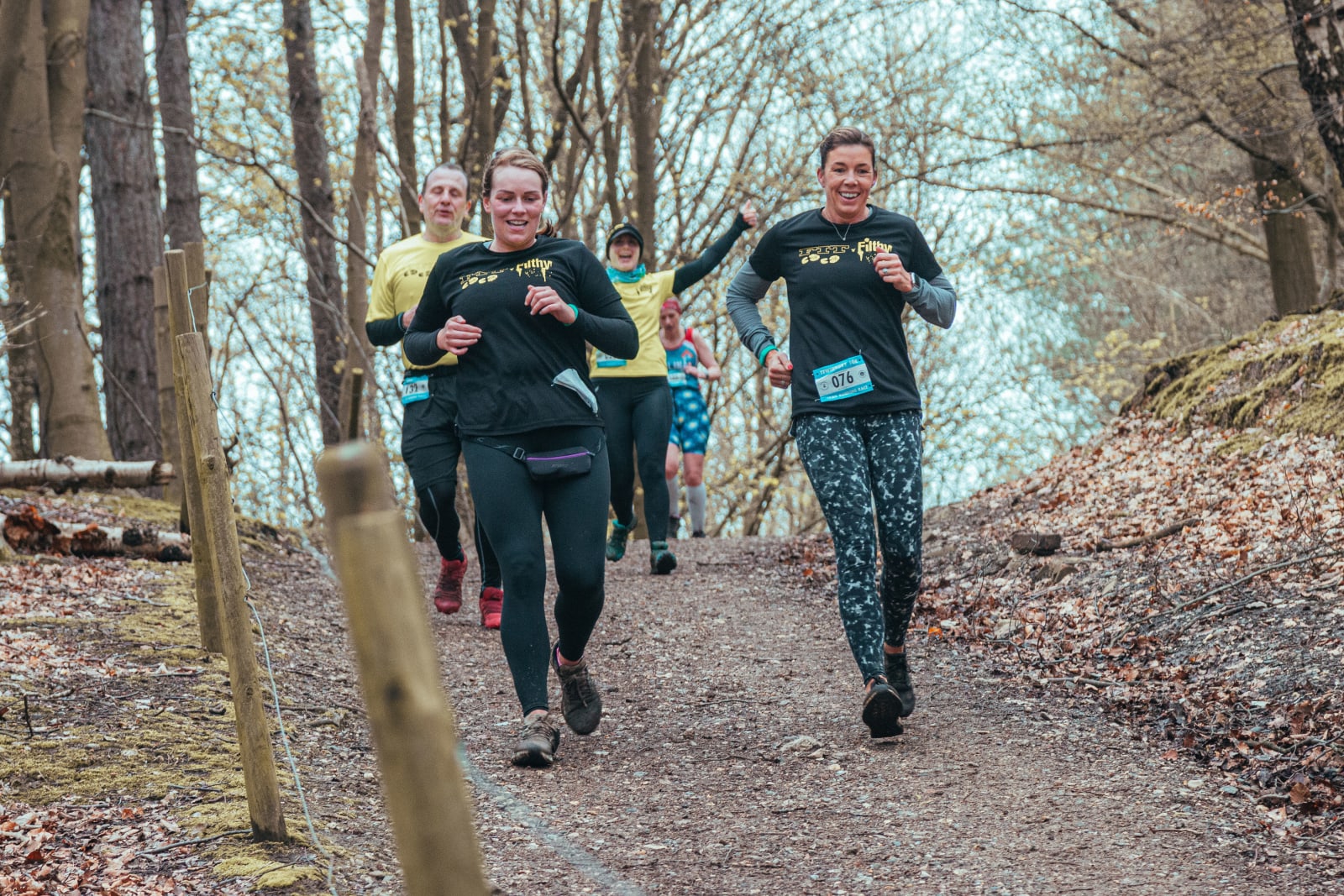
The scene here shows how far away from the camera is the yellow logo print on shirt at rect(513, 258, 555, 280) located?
4516 millimetres

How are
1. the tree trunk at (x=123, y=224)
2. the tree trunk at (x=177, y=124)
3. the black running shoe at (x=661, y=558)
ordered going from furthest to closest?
the tree trunk at (x=177, y=124) → the tree trunk at (x=123, y=224) → the black running shoe at (x=661, y=558)

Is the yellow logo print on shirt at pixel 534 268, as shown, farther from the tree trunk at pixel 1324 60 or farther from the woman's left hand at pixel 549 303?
the tree trunk at pixel 1324 60

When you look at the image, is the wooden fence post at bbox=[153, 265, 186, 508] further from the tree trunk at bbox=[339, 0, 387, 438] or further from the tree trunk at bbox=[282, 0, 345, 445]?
the tree trunk at bbox=[282, 0, 345, 445]

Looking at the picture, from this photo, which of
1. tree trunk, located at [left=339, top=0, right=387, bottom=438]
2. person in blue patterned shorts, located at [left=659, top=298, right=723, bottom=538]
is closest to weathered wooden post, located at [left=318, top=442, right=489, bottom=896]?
person in blue patterned shorts, located at [left=659, top=298, right=723, bottom=538]

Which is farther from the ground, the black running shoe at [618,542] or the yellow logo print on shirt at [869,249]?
the yellow logo print on shirt at [869,249]

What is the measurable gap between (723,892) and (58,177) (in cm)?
977

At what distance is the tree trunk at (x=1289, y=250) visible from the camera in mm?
14844

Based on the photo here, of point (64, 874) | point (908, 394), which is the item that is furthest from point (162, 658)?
point (908, 394)

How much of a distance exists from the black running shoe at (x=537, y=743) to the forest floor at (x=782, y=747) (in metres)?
0.08

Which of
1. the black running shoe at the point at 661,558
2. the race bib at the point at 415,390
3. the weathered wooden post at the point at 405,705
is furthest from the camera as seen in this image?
the black running shoe at the point at 661,558

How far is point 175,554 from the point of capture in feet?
26.6

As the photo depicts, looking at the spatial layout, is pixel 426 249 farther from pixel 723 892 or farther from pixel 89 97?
pixel 89 97

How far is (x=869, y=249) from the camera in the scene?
4812mm

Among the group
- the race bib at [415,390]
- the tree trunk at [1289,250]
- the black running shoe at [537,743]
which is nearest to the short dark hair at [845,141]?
the black running shoe at [537,743]
